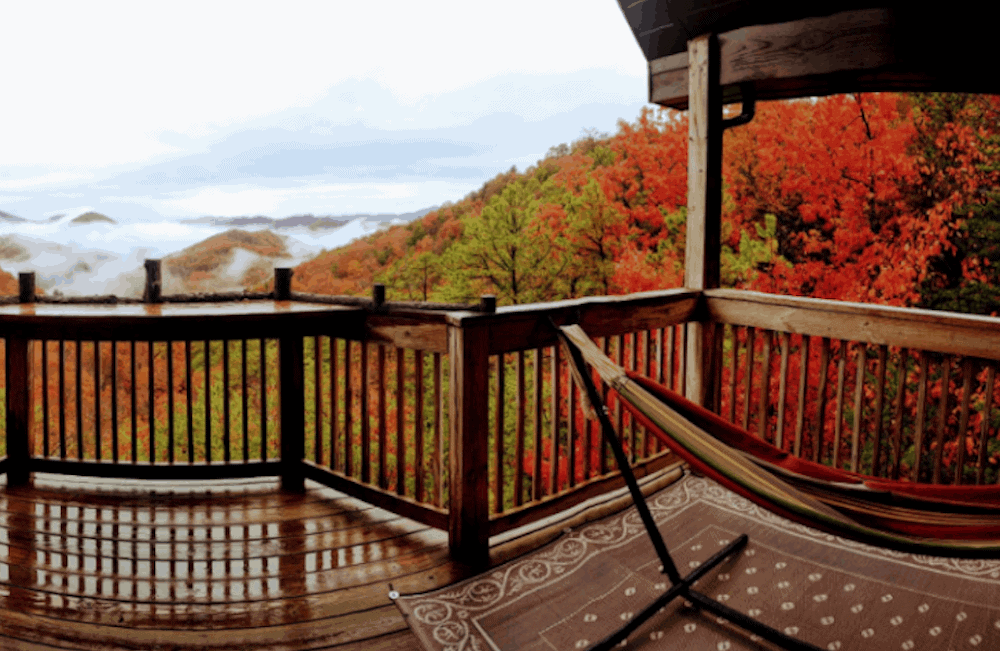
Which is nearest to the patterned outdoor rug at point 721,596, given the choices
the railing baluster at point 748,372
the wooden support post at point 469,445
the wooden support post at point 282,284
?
the wooden support post at point 469,445

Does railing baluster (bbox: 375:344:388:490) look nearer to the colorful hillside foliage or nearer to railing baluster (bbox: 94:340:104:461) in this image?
railing baluster (bbox: 94:340:104:461)

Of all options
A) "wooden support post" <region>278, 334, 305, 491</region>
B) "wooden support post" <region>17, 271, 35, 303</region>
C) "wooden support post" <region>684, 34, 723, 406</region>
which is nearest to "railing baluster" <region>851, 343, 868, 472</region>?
"wooden support post" <region>684, 34, 723, 406</region>

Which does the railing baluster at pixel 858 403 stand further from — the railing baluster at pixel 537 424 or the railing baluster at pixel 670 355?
the railing baluster at pixel 537 424

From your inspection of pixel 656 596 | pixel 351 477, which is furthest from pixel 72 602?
pixel 656 596

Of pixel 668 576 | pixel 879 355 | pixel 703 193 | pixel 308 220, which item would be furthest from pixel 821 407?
pixel 308 220

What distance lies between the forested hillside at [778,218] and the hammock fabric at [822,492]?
7.38 meters

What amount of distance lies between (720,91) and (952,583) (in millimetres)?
2253

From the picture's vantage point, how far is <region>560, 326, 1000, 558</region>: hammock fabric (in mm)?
1688

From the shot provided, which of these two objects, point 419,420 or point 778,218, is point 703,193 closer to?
point 419,420

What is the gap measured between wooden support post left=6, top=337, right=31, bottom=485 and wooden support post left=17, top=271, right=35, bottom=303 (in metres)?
0.21

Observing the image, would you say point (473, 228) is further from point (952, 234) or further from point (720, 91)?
point (720, 91)

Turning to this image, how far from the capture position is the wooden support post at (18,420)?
3.20 metres

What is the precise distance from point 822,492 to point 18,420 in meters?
3.40

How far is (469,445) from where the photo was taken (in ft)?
8.01
